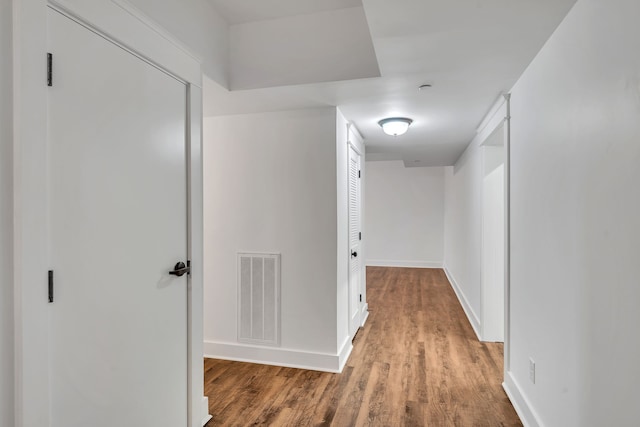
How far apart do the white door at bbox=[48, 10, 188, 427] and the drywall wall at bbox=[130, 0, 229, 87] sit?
0.93 ft

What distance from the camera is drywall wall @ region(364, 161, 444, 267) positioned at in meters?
8.53

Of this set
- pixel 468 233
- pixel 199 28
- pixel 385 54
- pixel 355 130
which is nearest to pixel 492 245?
pixel 468 233

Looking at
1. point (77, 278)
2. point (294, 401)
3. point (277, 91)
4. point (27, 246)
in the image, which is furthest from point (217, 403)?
point (277, 91)

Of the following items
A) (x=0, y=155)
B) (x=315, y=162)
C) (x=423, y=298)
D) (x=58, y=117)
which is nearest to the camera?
(x=0, y=155)

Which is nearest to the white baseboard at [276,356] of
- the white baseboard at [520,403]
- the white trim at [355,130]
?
the white baseboard at [520,403]

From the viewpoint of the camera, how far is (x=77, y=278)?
4.47 feet

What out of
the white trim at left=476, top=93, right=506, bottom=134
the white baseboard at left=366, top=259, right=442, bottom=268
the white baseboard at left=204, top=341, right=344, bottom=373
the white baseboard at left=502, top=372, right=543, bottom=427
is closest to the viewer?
the white baseboard at left=502, top=372, right=543, bottom=427

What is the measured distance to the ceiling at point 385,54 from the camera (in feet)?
5.37

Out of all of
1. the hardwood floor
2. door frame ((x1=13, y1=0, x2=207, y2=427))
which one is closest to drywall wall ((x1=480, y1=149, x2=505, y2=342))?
the hardwood floor

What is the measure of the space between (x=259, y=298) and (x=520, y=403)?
207cm

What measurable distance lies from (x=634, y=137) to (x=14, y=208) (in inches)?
78.8

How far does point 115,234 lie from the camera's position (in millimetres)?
1537

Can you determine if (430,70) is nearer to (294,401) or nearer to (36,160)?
(36,160)

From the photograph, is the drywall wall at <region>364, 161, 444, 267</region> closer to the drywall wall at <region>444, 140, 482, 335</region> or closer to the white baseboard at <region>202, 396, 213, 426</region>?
the drywall wall at <region>444, 140, 482, 335</region>
